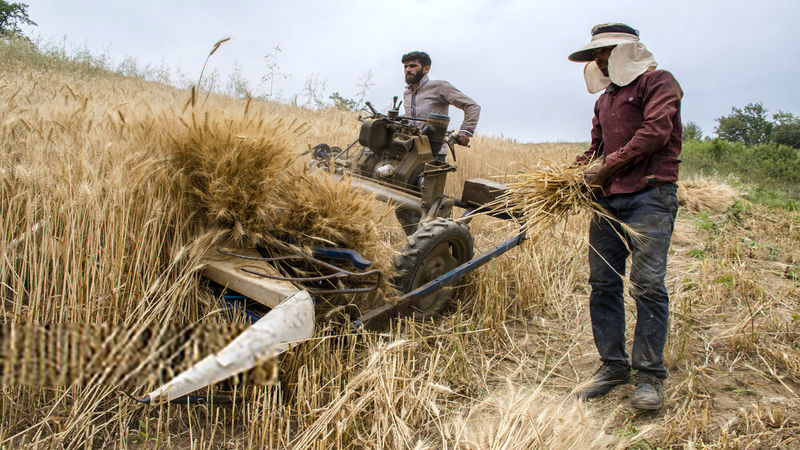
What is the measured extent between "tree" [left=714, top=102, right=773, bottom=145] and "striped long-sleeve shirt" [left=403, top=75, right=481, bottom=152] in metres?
18.5

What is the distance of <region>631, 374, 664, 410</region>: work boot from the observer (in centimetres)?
270

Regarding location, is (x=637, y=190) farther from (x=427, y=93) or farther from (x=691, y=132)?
(x=691, y=132)

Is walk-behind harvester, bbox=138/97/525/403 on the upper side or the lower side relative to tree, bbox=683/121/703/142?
lower

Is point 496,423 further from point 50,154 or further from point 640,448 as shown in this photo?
point 50,154

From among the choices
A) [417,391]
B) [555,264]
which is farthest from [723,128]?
[417,391]

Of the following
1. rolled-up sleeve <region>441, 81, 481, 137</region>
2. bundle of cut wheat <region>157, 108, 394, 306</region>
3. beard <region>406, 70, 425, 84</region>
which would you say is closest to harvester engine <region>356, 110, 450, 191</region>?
rolled-up sleeve <region>441, 81, 481, 137</region>

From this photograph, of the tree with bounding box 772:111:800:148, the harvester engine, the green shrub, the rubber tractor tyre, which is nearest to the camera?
the rubber tractor tyre

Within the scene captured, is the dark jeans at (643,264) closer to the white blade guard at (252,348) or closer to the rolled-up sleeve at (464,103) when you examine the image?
the white blade guard at (252,348)

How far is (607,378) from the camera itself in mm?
3027

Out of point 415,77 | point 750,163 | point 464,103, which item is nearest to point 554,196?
point 464,103

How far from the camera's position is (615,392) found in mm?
3041

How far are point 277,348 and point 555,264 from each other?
3643mm

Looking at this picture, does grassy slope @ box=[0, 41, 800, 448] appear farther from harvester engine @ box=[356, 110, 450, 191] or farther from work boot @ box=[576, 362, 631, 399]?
harvester engine @ box=[356, 110, 450, 191]

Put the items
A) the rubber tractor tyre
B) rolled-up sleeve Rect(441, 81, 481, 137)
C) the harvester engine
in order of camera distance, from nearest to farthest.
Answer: the rubber tractor tyre
the harvester engine
rolled-up sleeve Rect(441, 81, 481, 137)
